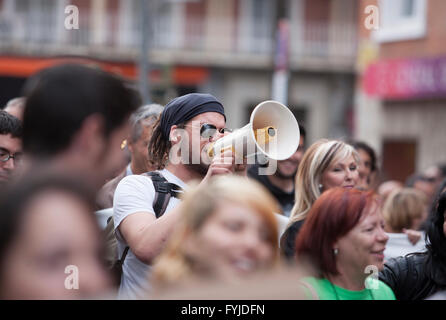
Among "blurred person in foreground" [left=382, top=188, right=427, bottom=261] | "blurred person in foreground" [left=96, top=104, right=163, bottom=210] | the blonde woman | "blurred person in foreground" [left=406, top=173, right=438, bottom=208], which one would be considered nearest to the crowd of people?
the blonde woman

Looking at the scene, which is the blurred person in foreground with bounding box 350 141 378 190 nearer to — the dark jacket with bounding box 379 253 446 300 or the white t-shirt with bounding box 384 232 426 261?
the white t-shirt with bounding box 384 232 426 261

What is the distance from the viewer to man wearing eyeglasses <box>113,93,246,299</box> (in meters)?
2.77

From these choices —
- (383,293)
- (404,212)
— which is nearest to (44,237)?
(383,293)

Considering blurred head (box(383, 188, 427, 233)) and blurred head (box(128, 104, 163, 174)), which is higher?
blurred head (box(128, 104, 163, 174))

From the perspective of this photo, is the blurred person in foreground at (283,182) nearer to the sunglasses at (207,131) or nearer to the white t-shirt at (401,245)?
the white t-shirt at (401,245)

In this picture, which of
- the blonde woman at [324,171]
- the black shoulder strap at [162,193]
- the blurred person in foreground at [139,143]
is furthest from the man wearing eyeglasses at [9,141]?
the blonde woman at [324,171]

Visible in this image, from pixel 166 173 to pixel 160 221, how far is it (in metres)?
0.46

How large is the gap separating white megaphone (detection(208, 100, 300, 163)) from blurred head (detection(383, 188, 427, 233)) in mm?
2489

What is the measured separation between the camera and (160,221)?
2715mm

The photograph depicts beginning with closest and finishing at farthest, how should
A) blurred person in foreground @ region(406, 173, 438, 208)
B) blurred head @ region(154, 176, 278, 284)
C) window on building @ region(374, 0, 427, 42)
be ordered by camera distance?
1. blurred head @ region(154, 176, 278, 284)
2. blurred person in foreground @ region(406, 173, 438, 208)
3. window on building @ region(374, 0, 427, 42)

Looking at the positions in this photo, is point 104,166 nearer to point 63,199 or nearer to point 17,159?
point 63,199

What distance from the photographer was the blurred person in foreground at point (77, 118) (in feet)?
6.45
